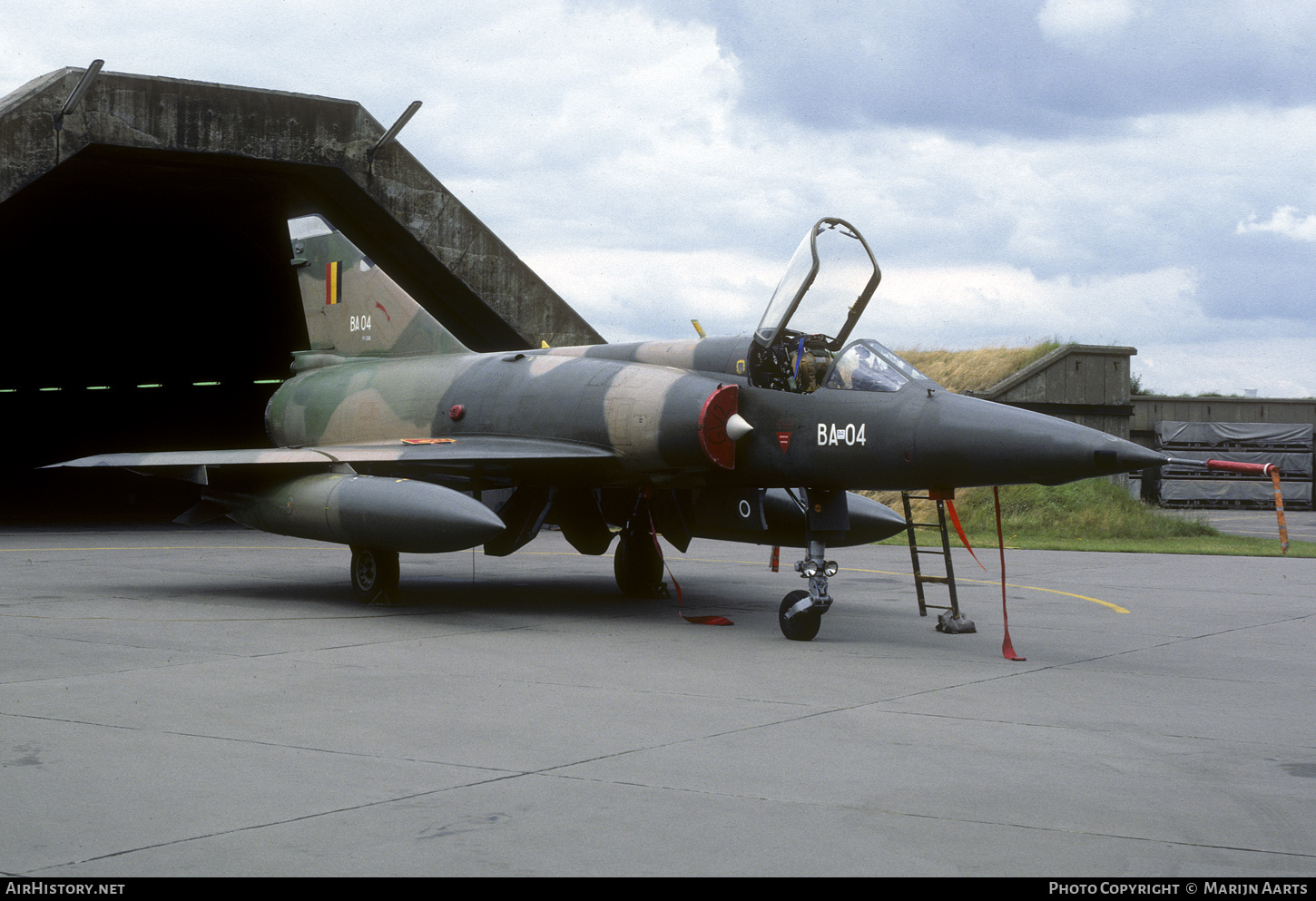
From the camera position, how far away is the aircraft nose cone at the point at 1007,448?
8719 mm

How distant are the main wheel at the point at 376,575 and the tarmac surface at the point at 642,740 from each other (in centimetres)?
37

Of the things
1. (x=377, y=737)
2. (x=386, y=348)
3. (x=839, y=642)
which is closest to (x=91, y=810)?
(x=377, y=737)

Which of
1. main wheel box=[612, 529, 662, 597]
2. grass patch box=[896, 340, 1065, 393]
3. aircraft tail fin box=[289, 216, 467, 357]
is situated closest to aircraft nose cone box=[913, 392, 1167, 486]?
main wheel box=[612, 529, 662, 597]

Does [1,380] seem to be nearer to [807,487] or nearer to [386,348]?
[386,348]

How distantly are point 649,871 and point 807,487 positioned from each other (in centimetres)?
670

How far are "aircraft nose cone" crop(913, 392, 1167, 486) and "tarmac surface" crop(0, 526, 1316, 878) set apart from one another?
1418 millimetres

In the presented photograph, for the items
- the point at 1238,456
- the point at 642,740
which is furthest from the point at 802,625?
the point at 1238,456

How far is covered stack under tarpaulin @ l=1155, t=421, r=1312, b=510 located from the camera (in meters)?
35.5

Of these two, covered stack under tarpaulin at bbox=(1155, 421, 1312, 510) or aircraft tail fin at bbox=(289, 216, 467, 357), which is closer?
aircraft tail fin at bbox=(289, 216, 467, 357)

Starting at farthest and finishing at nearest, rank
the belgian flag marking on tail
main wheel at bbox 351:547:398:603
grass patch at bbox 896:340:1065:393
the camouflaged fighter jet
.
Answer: grass patch at bbox 896:340:1065:393
the belgian flag marking on tail
main wheel at bbox 351:547:398:603
the camouflaged fighter jet

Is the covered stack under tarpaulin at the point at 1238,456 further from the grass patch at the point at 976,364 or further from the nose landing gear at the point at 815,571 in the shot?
the nose landing gear at the point at 815,571

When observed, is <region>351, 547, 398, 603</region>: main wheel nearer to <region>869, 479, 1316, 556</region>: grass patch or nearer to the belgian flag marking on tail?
the belgian flag marking on tail

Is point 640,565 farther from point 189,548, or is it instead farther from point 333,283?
point 189,548

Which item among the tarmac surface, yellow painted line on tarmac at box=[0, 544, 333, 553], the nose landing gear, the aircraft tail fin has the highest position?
the aircraft tail fin
